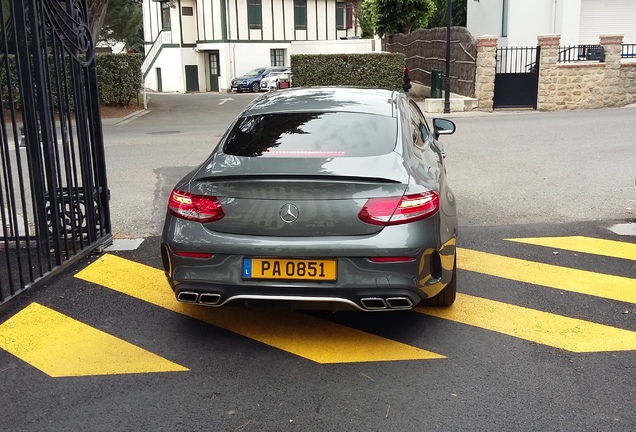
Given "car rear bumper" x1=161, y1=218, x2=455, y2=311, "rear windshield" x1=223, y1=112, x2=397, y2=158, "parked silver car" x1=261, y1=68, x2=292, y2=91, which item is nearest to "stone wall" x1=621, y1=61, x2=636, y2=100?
"rear windshield" x1=223, y1=112, x2=397, y2=158

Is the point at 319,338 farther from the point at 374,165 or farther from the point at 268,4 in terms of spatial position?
the point at 268,4

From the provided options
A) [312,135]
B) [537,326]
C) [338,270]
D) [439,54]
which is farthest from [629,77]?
[338,270]

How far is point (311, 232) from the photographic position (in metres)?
4.23

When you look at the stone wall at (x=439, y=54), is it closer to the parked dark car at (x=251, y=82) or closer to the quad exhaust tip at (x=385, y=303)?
the parked dark car at (x=251, y=82)

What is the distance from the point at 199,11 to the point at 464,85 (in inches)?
1202

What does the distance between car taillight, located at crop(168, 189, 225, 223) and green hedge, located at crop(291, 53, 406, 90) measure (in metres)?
20.6

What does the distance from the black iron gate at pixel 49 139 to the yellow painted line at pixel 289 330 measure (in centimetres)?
64

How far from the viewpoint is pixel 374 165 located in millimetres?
4445

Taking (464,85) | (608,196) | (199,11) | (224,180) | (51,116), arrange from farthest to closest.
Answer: (199,11), (464,85), (608,196), (51,116), (224,180)

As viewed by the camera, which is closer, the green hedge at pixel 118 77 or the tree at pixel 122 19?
the green hedge at pixel 118 77

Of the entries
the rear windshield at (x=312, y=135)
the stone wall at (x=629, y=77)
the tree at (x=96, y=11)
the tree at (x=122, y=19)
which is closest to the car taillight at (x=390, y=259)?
the rear windshield at (x=312, y=135)

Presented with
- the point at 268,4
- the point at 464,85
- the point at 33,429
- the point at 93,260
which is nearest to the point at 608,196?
the point at 93,260

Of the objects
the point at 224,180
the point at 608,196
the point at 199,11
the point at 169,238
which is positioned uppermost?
the point at 199,11

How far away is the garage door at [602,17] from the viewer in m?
26.9
